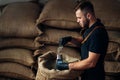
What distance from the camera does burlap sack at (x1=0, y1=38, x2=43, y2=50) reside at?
263 cm

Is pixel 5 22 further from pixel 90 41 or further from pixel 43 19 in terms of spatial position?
pixel 90 41


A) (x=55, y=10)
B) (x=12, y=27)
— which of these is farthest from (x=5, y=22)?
(x=55, y=10)

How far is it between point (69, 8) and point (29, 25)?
1.35 ft

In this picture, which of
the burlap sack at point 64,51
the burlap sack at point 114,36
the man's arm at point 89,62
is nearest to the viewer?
the man's arm at point 89,62

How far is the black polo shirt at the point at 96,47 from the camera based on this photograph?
A: 171cm

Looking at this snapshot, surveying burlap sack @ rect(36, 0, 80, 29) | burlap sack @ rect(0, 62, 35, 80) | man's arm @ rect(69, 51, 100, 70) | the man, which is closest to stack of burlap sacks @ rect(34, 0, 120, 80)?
burlap sack @ rect(36, 0, 80, 29)

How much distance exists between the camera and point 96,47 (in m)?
1.70

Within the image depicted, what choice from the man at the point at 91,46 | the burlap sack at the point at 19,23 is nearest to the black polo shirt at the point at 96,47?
the man at the point at 91,46

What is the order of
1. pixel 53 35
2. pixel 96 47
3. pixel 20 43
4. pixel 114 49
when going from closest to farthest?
1. pixel 96 47
2. pixel 114 49
3. pixel 53 35
4. pixel 20 43

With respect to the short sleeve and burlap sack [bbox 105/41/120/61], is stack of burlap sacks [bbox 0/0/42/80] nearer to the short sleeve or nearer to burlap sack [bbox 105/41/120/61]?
burlap sack [bbox 105/41/120/61]

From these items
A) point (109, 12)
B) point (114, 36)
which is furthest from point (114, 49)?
point (109, 12)

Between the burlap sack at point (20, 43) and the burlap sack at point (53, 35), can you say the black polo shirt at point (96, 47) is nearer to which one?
the burlap sack at point (53, 35)

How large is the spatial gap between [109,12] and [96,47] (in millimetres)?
904

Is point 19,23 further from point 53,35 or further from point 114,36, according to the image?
point 114,36
